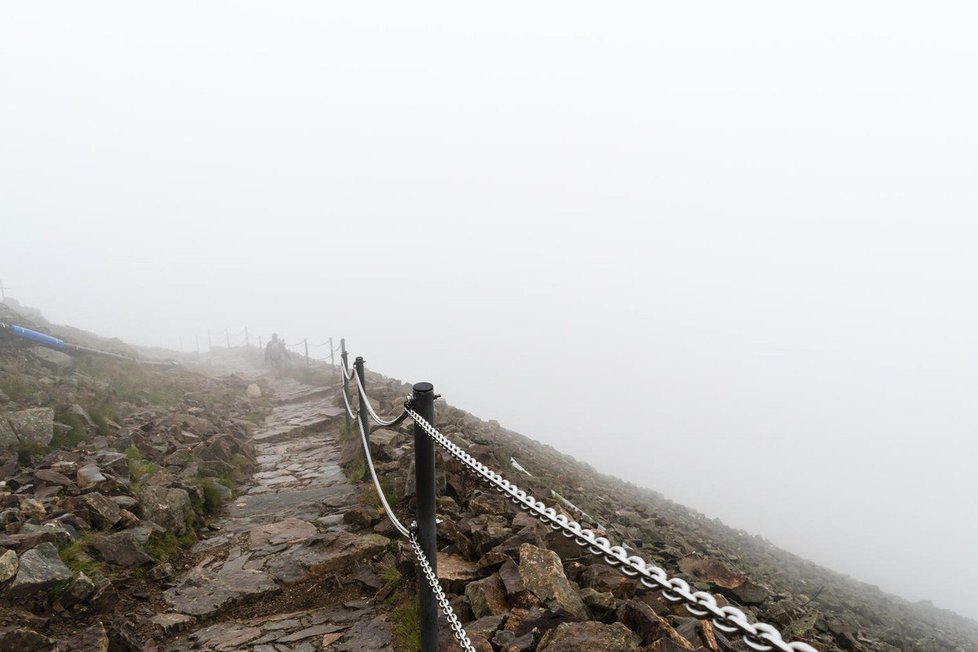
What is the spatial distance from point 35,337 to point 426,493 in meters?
13.9

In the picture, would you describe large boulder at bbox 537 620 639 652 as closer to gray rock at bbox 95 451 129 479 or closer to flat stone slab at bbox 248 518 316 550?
flat stone slab at bbox 248 518 316 550

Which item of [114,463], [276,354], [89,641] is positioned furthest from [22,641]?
[276,354]

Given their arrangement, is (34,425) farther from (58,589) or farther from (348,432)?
(348,432)

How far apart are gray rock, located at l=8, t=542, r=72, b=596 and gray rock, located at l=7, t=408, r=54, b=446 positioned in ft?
10.6

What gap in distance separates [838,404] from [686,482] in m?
141

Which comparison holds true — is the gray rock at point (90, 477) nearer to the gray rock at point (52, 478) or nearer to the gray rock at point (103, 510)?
the gray rock at point (52, 478)

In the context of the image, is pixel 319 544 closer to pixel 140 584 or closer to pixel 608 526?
pixel 140 584

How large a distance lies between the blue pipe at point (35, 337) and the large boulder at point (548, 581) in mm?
13315

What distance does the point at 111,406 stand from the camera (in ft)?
29.9

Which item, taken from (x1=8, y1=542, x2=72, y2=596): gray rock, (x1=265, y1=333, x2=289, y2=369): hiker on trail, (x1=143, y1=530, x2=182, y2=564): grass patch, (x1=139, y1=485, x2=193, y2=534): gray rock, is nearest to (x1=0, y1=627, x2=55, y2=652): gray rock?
(x1=8, y1=542, x2=72, y2=596): gray rock

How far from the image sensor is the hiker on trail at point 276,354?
25312 millimetres

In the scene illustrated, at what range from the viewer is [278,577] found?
15.2 feet

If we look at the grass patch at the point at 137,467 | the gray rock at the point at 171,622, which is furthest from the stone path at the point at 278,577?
the grass patch at the point at 137,467

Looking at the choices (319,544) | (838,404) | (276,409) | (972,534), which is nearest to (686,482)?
(972,534)
